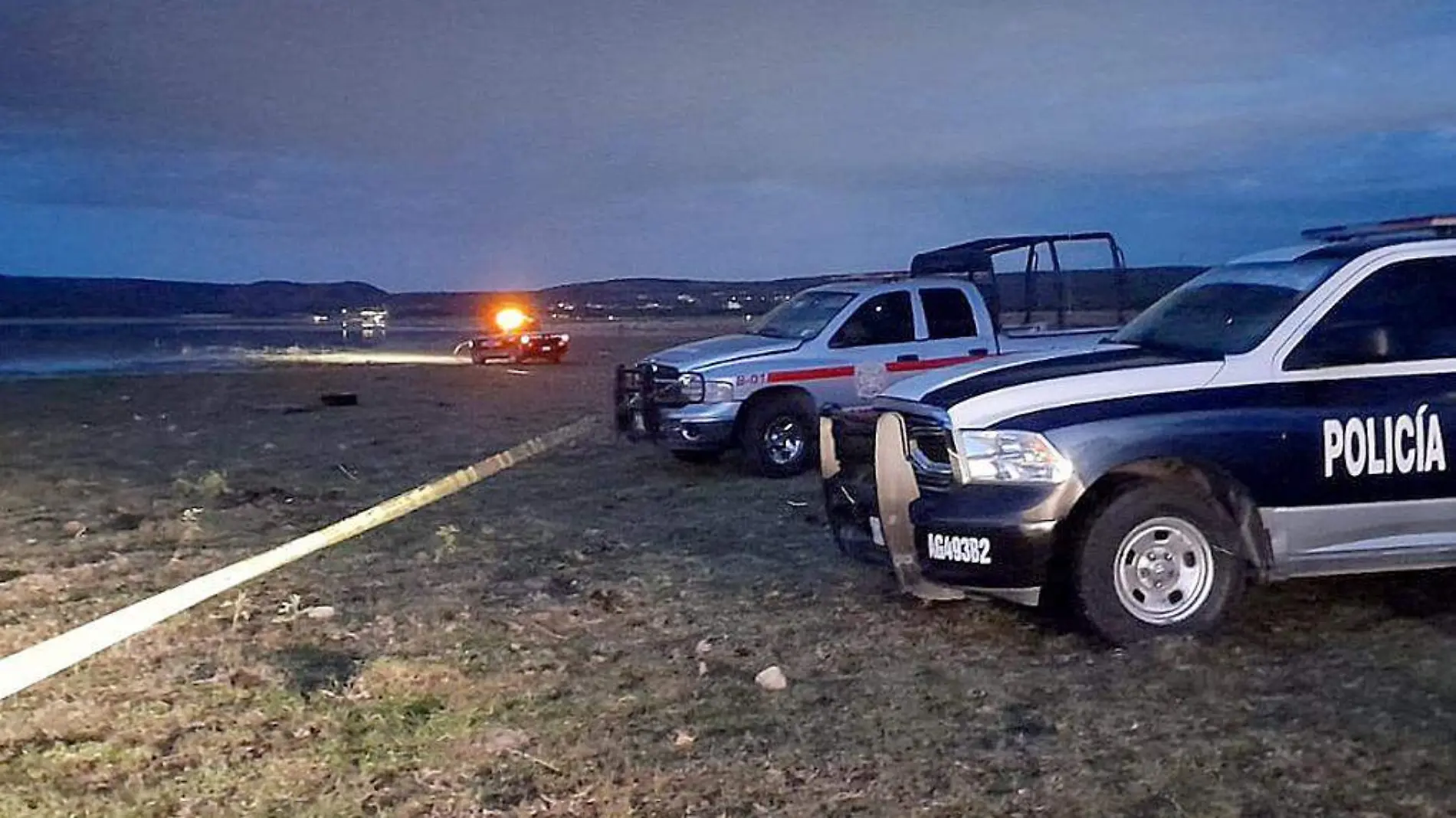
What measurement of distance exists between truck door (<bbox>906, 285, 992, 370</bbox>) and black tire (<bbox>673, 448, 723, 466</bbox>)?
81.3 inches

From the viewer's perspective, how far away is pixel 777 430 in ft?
42.1

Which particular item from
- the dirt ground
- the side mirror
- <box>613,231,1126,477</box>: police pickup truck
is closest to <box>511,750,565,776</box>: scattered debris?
the dirt ground

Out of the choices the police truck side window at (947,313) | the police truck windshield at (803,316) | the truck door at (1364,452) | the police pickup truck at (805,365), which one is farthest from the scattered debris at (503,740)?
the police truck side window at (947,313)

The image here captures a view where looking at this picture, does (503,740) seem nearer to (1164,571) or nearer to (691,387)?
(1164,571)

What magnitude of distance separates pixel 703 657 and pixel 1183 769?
2.32 metres

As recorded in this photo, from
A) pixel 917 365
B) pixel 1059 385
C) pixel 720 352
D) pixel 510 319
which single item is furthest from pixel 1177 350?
pixel 510 319

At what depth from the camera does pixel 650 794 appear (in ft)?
15.4

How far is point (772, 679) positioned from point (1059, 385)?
184 cm

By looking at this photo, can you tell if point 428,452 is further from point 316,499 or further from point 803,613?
point 803,613

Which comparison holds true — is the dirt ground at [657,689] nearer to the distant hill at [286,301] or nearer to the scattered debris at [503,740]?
the scattered debris at [503,740]

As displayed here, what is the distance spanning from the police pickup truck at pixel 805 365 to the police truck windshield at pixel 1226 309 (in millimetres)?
4531

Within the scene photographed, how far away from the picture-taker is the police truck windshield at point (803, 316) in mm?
13219

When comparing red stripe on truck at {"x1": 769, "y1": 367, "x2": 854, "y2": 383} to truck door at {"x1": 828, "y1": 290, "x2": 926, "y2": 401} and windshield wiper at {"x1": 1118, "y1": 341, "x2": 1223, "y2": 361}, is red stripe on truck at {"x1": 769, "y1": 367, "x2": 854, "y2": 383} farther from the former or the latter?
windshield wiper at {"x1": 1118, "y1": 341, "x2": 1223, "y2": 361}

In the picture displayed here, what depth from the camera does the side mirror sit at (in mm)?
6508
